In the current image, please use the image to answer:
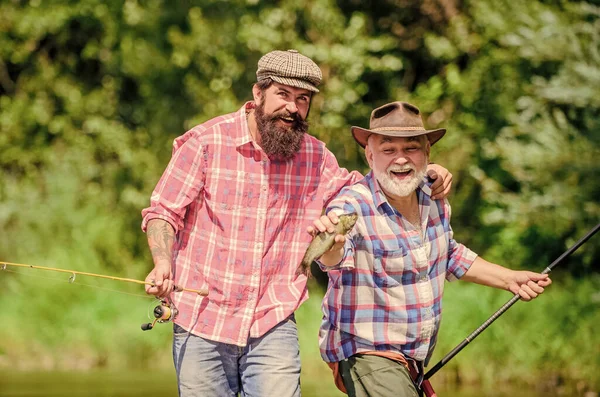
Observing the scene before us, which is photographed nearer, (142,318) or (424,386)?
(424,386)

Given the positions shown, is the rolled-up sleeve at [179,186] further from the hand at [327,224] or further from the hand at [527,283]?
the hand at [527,283]

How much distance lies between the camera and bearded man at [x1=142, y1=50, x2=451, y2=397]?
3752 mm

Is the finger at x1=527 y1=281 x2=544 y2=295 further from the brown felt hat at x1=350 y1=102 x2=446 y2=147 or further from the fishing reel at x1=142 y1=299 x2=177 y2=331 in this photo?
the fishing reel at x1=142 y1=299 x2=177 y2=331

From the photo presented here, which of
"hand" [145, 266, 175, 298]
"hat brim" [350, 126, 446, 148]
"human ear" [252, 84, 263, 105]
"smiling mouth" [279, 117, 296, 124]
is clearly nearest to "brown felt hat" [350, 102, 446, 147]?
"hat brim" [350, 126, 446, 148]

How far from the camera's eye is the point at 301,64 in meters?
3.82

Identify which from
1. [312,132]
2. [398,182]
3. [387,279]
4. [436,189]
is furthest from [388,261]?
[312,132]

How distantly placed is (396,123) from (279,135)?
428mm

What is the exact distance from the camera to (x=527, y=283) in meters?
4.00

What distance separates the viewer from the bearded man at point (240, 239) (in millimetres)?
3752

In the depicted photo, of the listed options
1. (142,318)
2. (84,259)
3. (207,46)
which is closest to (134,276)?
(84,259)

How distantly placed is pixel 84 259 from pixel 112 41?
3975 millimetres

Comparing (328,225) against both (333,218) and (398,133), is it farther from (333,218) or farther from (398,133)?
(398,133)

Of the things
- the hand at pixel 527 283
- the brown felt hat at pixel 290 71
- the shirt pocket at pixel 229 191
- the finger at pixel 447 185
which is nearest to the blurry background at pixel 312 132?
the hand at pixel 527 283

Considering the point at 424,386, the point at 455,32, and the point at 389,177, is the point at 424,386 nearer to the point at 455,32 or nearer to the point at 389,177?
the point at 389,177
